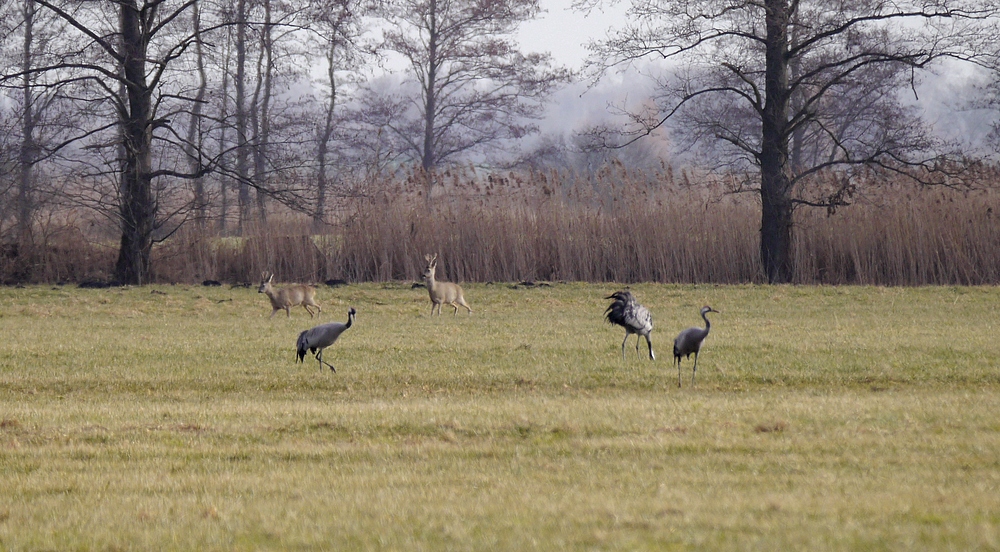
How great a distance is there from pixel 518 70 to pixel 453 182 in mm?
18115

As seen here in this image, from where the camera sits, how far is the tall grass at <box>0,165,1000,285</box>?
23875 mm

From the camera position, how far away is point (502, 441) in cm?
755

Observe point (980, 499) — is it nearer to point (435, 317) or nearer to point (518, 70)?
point (435, 317)

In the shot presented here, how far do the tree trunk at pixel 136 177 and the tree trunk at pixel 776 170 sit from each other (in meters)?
14.2

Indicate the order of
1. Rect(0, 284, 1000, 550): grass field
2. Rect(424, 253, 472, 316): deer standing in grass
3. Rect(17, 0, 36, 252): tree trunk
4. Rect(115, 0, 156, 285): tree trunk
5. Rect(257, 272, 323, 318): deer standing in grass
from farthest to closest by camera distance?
Rect(115, 0, 156, 285): tree trunk, Rect(17, 0, 36, 252): tree trunk, Rect(257, 272, 323, 318): deer standing in grass, Rect(424, 253, 472, 316): deer standing in grass, Rect(0, 284, 1000, 550): grass field

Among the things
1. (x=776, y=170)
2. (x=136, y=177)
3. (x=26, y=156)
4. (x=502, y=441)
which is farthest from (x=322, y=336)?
(x=776, y=170)

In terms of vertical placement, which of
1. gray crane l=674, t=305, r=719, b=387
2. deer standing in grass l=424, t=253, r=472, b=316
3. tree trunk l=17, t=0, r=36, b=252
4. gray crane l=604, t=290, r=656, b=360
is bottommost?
gray crane l=674, t=305, r=719, b=387

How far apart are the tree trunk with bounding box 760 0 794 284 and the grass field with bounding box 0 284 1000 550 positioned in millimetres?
8308

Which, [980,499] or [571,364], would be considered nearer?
[980,499]

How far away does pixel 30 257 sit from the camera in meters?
25.3

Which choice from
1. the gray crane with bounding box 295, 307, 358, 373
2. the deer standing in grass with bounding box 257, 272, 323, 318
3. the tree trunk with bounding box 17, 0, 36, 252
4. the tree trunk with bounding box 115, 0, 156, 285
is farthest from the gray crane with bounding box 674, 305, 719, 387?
the tree trunk with bounding box 115, 0, 156, 285

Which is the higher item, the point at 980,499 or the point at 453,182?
the point at 453,182

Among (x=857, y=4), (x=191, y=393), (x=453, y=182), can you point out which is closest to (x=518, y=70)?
(x=453, y=182)

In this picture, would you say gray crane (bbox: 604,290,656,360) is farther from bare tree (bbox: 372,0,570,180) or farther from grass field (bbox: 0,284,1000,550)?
bare tree (bbox: 372,0,570,180)
